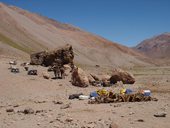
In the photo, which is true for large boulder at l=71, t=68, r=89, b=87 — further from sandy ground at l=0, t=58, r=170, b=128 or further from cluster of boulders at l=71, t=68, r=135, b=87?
sandy ground at l=0, t=58, r=170, b=128

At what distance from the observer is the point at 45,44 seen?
108 m

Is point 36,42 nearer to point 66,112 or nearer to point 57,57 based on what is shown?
point 57,57

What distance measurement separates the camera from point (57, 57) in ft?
116

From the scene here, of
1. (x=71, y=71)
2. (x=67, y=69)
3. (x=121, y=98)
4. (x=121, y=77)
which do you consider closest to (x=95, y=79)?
(x=121, y=77)

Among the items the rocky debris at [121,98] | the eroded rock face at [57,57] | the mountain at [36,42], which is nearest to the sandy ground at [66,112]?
the rocky debris at [121,98]

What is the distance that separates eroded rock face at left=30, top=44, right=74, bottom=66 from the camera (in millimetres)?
34938

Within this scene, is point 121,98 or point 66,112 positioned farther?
point 121,98

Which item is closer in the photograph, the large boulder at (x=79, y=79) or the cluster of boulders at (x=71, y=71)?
the large boulder at (x=79, y=79)

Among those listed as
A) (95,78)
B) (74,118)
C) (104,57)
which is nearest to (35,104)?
(74,118)

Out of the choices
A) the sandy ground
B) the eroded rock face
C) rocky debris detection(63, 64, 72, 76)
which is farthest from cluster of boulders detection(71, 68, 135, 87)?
the eroded rock face

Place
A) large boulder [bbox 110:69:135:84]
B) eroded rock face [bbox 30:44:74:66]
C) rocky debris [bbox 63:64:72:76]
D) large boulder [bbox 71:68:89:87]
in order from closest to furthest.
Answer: large boulder [bbox 71:68:89:87] < large boulder [bbox 110:69:135:84] < rocky debris [bbox 63:64:72:76] < eroded rock face [bbox 30:44:74:66]

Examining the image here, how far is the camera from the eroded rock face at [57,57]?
34938mm

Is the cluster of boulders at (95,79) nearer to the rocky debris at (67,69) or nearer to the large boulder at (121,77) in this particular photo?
the large boulder at (121,77)

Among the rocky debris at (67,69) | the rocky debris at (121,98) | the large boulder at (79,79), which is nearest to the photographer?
the rocky debris at (121,98)
